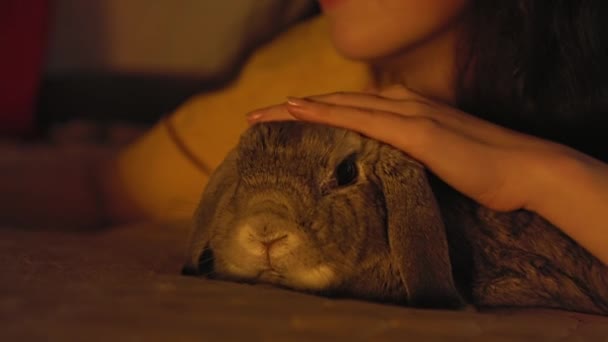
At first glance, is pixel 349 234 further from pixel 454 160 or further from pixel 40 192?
pixel 40 192

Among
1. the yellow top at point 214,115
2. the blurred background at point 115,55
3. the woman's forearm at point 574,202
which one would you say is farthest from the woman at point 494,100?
the blurred background at point 115,55

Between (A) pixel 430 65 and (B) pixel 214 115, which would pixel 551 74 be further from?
(B) pixel 214 115

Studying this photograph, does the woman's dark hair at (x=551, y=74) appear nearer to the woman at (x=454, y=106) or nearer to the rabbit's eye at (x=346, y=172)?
the woman at (x=454, y=106)

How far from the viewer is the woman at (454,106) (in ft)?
3.37

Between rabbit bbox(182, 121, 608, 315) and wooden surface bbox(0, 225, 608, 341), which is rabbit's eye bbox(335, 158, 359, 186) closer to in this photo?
rabbit bbox(182, 121, 608, 315)

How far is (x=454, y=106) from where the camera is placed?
137cm

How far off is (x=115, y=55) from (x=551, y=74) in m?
1.65

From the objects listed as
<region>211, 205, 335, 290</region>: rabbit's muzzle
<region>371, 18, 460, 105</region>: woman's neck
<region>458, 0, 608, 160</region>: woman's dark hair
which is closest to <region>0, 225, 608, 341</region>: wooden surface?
<region>211, 205, 335, 290</region>: rabbit's muzzle

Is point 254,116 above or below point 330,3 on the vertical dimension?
below

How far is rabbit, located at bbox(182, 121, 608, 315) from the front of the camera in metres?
0.91

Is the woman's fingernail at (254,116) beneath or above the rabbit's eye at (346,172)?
above

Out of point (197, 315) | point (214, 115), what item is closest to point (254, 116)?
point (197, 315)

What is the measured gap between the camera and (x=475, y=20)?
140cm

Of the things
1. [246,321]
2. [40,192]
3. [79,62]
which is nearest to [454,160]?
[246,321]
